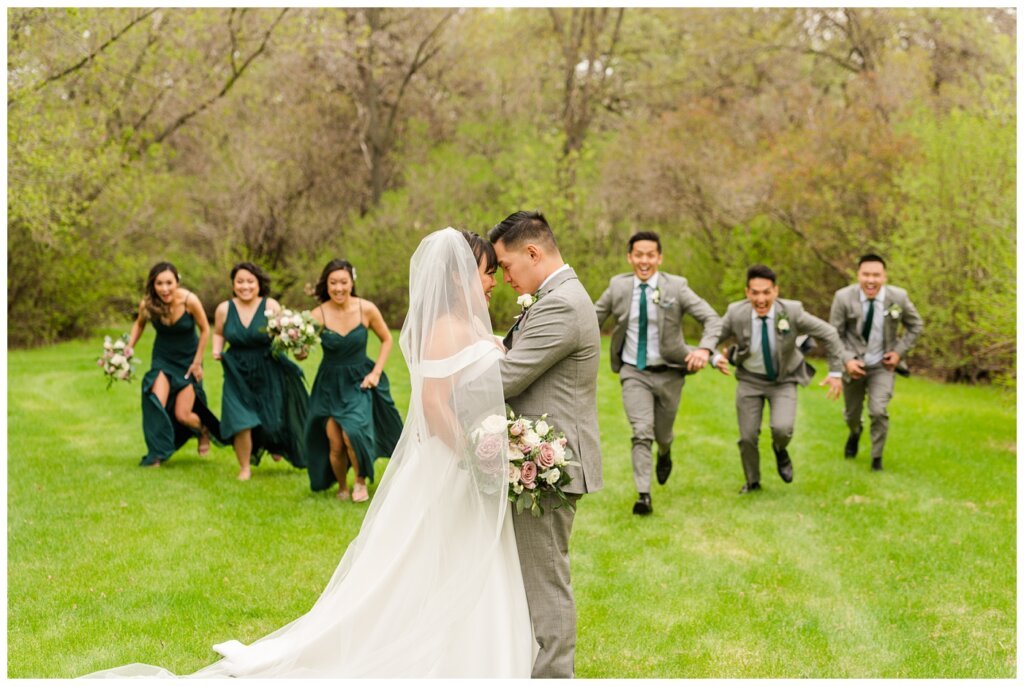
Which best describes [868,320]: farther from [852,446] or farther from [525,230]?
[525,230]

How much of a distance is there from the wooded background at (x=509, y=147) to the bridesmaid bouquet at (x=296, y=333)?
34.9 ft

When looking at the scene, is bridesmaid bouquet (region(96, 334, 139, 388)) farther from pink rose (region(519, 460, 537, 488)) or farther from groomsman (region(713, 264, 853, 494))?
pink rose (region(519, 460, 537, 488))

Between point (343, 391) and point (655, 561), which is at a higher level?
point (343, 391)

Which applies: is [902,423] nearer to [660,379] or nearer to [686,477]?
[686,477]

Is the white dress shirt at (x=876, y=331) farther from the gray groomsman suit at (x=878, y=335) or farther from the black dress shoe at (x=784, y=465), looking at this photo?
the black dress shoe at (x=784, y=465)

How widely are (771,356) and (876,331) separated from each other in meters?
2.04

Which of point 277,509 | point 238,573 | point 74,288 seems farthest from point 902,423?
point 74,288

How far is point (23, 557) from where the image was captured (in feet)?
26.4

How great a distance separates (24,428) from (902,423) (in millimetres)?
12175

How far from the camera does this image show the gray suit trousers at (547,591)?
510 cm

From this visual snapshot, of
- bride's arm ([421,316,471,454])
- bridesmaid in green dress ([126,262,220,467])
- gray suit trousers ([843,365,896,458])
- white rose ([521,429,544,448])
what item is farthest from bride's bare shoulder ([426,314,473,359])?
gray suit trousers ([843,365,896,458])

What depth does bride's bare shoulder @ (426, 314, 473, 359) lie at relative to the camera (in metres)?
5.13

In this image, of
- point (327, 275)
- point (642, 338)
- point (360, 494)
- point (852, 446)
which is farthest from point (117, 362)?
→ point (852, 446)

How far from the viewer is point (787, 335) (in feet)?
33.1
